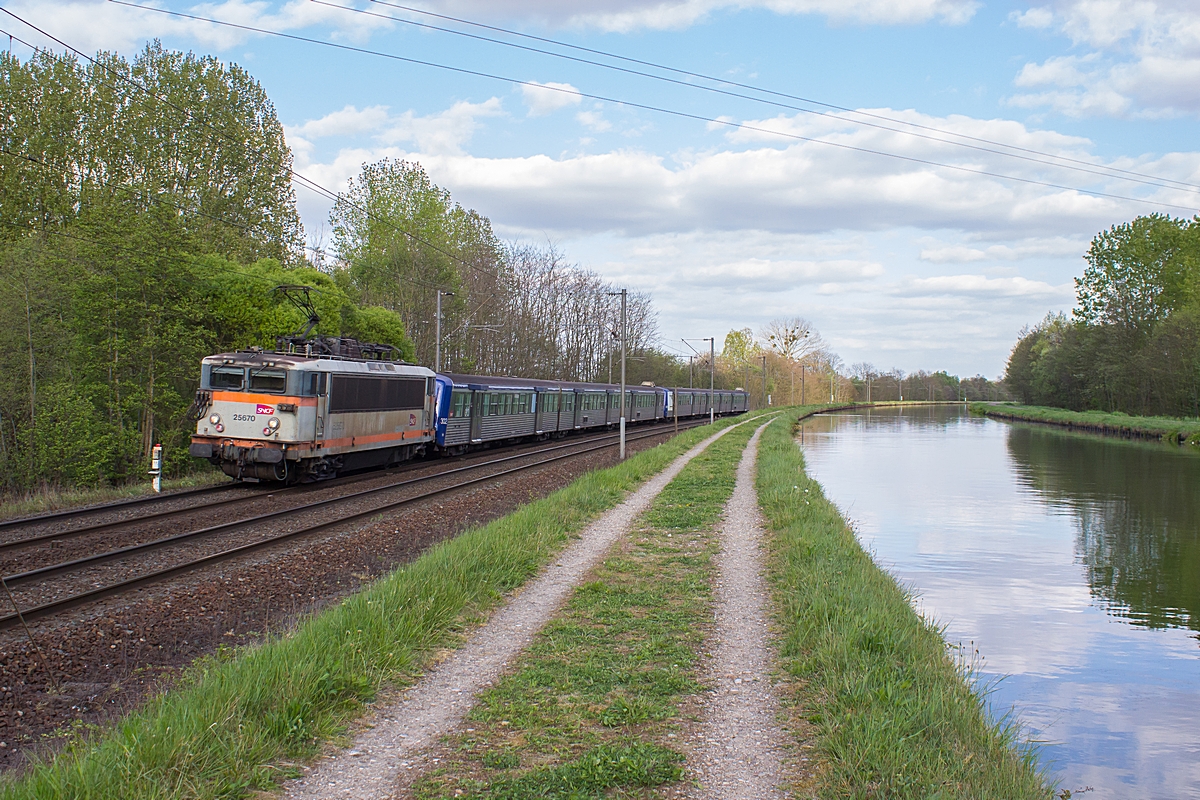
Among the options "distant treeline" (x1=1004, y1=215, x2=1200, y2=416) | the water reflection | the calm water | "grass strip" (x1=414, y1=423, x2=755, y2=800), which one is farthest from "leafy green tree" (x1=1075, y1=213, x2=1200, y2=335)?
"grass strip" (x1=414, y1=423, x2=755, y2=800)

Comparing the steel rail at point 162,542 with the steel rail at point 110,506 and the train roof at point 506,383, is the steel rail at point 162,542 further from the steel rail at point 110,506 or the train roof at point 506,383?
the train roof at point 506,383

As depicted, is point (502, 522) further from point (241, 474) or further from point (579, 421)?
point (579, 421)

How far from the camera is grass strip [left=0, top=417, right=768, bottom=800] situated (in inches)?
192

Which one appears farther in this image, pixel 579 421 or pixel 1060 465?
pixel 579 421

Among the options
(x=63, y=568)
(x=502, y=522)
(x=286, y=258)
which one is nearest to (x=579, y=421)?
(x=286, y=258)

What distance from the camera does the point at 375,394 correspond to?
2283cm

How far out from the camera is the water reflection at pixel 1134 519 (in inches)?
Answer: 603

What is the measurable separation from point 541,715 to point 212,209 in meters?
36.4

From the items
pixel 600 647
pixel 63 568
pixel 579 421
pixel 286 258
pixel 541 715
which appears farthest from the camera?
pixel 579 421

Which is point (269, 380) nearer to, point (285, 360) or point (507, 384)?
point (285, 360)

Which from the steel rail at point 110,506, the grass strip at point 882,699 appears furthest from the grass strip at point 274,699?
the steel rail at point 110,506

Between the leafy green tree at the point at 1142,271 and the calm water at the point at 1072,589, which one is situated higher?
the leafy green tree at the point at 1142,271

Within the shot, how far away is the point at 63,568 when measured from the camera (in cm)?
1130

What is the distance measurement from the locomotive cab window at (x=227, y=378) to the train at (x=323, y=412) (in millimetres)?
21
